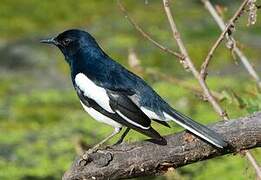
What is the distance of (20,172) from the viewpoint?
6434 millimetres

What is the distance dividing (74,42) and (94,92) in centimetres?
42

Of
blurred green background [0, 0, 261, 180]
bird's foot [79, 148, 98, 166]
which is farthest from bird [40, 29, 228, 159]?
blurred green background [0, 0, 261, 180]

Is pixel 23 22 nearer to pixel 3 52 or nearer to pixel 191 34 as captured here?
pixel 3 52

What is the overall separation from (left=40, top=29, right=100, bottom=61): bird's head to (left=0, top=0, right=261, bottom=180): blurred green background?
92 cm

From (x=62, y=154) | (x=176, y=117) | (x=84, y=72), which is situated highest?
(x=84, y=72)

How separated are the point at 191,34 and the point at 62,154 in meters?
3.38

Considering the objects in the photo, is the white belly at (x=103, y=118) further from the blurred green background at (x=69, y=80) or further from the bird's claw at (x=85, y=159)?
the blurred green background at (x=69, y=80)

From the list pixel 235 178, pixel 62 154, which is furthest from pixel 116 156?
pixel 62 154

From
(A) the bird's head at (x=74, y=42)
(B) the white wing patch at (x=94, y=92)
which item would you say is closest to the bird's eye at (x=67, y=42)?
(A) the bird's head at (x=74, y=42)

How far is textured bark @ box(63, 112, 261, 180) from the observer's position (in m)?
3.18

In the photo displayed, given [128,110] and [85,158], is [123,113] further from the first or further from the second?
[85,158]

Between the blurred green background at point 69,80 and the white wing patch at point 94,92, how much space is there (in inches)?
40.1

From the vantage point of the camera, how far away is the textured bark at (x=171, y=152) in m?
3.18

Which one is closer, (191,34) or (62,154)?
(62,154)
